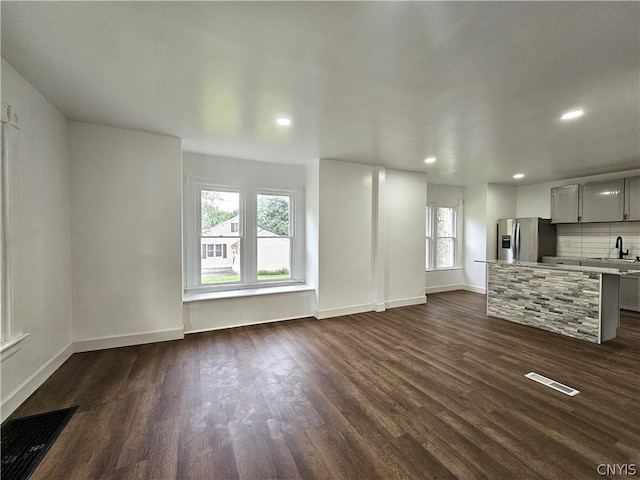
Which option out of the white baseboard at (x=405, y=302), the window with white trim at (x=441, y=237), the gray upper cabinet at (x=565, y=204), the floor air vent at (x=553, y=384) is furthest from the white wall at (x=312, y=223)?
the gray upper cabinet at (x=565, y=204)

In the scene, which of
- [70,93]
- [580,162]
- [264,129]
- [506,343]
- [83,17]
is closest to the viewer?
[83,17]

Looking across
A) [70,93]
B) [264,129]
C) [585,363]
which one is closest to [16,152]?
[70,93]

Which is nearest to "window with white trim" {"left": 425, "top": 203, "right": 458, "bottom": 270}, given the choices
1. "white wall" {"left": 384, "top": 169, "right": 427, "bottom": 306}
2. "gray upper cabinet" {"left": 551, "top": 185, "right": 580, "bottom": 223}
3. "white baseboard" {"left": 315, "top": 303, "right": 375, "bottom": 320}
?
"white wall" {"left": 384, "top": 169, "right": 427, "bottom": 306}

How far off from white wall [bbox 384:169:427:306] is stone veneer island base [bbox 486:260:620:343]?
1.33 m

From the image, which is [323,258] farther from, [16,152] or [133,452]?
[16,152]

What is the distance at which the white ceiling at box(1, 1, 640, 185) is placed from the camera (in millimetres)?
1585

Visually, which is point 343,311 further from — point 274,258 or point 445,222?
point 445,222

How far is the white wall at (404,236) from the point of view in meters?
5.37

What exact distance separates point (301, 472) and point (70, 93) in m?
3.63

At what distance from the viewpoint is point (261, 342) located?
3.69 meters

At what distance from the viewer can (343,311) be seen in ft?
16.1

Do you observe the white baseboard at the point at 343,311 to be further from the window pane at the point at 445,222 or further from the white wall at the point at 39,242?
the white wall at the point at 39,242

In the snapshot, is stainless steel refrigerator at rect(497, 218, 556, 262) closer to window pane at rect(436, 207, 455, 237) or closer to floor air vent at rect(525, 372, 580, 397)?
window pane at rect(436, 207, 455, 237)

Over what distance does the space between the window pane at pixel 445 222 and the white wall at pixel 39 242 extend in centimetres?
708
